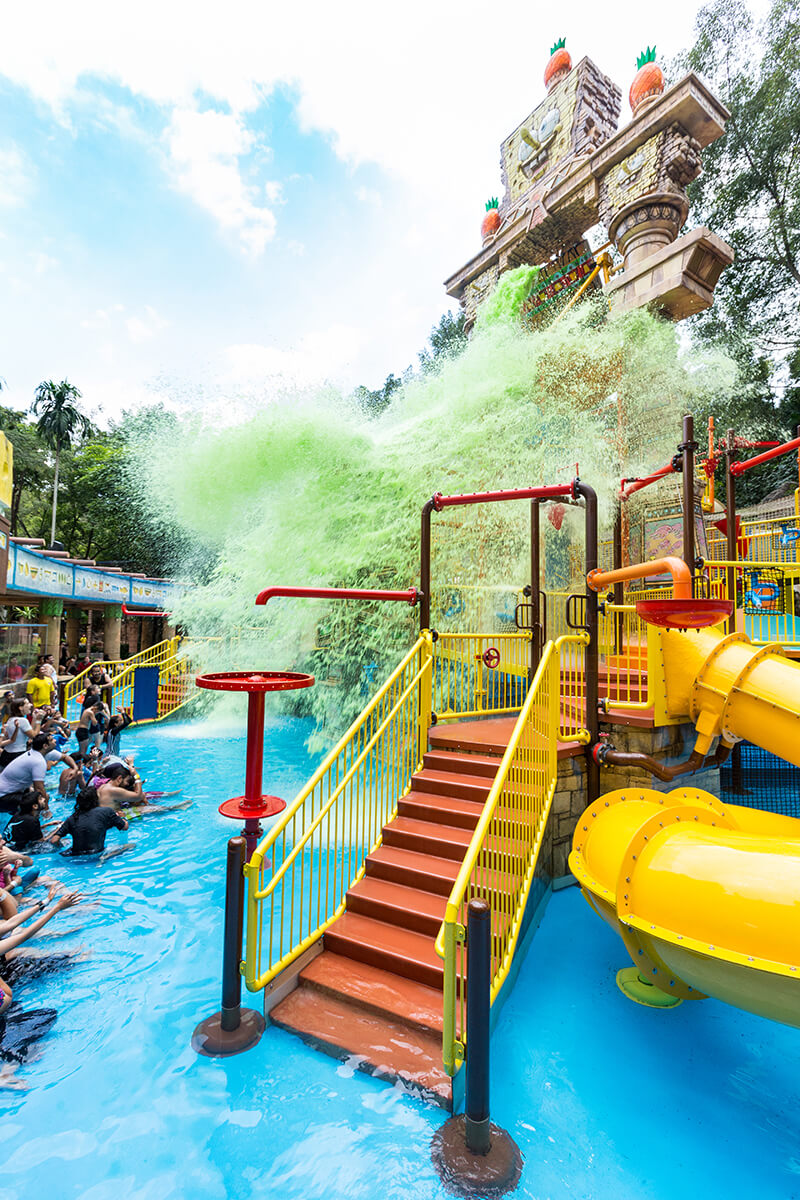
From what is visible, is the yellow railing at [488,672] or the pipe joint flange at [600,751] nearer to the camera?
the pipe joint flange at [600,751]

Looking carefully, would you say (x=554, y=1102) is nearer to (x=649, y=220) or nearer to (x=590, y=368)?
(x=590, y=368)

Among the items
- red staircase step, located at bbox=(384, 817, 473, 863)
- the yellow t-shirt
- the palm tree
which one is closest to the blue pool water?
red staircase step, located at bbox=(384, 817, 473, 863)

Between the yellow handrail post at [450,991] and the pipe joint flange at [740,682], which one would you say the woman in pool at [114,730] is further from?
the pipe joint flange at [740,682]

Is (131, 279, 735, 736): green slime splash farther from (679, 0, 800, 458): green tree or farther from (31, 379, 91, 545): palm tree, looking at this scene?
(31, 379, 91, 545): palm tree

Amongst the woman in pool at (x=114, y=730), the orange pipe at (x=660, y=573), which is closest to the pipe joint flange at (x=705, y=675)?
the orange pipe at (x=660, y=573)

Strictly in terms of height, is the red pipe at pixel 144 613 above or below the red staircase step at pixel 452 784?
above

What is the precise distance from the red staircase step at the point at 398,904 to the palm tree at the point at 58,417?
121 ft

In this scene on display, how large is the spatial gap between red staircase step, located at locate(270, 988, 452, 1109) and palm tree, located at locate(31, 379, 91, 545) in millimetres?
37429

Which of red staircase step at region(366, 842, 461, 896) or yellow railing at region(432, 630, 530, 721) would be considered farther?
yellow railing at region(432, 630, 530, 721)

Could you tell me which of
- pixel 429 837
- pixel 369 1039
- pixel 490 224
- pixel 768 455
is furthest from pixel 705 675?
pixel 490 224

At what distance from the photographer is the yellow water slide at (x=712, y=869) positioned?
279 centimetres

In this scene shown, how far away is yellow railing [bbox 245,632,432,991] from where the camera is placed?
3596mm

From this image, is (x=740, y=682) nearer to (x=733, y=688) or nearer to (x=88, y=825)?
(x=733, y=688)

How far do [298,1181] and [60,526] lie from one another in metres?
42.1
